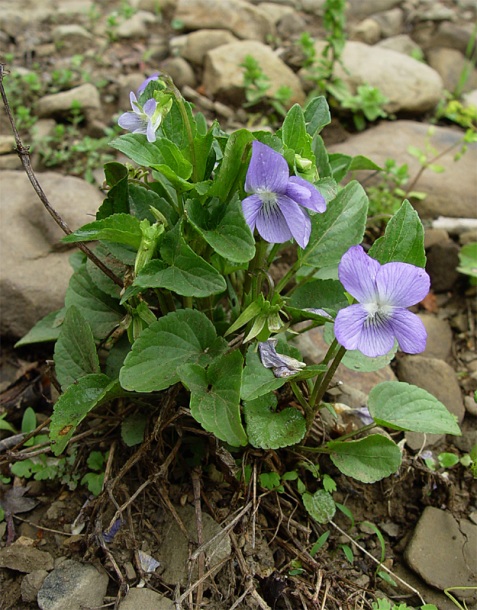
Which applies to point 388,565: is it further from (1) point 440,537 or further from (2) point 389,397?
(2) point 389,397

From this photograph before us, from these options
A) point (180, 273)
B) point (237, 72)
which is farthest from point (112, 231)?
point (237, 72)

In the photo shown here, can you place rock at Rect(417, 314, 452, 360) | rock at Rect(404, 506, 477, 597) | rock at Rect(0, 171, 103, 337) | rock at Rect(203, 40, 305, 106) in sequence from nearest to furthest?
rock at Rect(404, 506, 477, 597) → rock at Rect(0, 171, 103, 337) → rock at Rect(417, 314, 452, 360) → rock at Rect(203, 40, 305, 106)

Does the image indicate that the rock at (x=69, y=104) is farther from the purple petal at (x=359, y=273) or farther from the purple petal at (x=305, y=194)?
the purple petal at (x=359, y=273)

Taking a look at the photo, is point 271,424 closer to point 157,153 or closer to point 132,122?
point 157,153

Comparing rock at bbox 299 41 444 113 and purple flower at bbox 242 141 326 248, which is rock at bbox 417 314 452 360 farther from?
rock at bbox 299 41 444 113

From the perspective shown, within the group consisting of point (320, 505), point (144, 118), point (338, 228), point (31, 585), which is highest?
point (144, 118)

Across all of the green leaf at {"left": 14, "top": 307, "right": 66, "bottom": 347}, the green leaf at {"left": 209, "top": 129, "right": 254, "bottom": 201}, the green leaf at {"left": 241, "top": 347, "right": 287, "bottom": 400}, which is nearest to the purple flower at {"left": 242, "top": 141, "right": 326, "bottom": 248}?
the green leaf at {"left": 209, "top": 129, "right": 254, "bottom": 201}
